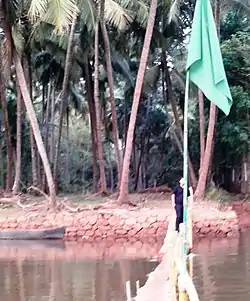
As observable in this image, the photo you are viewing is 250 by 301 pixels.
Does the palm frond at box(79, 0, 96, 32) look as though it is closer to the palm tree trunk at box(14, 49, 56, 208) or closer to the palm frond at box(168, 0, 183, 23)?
the palm frond at box(168, 0, 183, 23)

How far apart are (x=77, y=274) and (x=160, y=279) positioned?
156 inches

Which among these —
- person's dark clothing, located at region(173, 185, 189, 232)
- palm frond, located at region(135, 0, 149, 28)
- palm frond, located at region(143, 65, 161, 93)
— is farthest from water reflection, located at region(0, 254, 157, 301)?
palm frond, located at region(143, 65, 161, 93)

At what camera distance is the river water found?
484 inches

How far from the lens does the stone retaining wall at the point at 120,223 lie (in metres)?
20.0

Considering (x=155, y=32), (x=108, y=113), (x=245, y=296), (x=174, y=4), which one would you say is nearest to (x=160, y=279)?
(x=245, y=296)

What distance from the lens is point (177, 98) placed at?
38281mm

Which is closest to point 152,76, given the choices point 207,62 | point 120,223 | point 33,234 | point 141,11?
point 141,11

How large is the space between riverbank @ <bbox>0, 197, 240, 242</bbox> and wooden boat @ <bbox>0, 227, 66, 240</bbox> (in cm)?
28

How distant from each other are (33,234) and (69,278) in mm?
6329

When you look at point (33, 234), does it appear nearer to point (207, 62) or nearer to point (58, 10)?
point (58, 10)

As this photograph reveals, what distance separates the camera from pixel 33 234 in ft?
66.6

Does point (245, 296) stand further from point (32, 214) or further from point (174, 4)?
point (174, 4)

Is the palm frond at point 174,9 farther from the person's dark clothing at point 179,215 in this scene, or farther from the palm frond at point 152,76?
the person's dark clothing at point 179,215

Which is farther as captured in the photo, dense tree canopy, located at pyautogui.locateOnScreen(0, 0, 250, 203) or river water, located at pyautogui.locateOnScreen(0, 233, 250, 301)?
dense tree canopy, located at pyautogui.locateOnScreen(0, 0, 250, 203)
